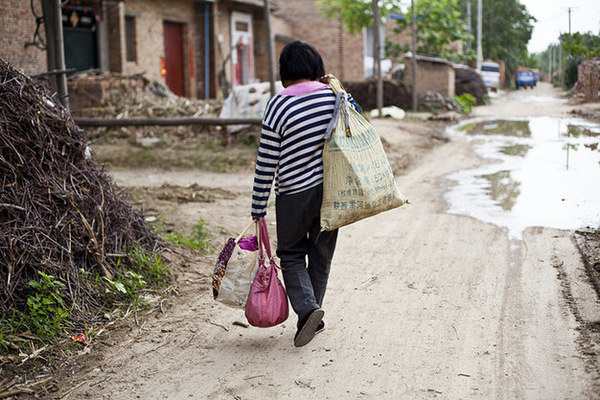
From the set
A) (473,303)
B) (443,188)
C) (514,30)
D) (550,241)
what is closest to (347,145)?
(473,303)

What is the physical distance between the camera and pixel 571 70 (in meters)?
8.66

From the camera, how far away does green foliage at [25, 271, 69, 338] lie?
3987mm

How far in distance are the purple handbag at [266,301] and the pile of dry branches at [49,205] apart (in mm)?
1283

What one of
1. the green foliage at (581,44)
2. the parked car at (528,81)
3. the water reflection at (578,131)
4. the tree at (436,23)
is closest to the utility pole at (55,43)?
the green foliage at (581,44)

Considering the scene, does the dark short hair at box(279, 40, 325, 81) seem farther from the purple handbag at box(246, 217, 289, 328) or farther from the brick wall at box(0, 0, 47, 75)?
the brick wall at box(0, 0, 47, 75)

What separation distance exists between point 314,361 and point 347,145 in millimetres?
1228

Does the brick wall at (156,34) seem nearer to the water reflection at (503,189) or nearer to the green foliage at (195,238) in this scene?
the water reflection at (503,189)

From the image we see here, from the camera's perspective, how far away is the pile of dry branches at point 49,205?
4160 millimetres

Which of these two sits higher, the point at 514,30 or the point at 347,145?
the point at 514,30

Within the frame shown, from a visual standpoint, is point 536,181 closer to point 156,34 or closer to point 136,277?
point 136,277

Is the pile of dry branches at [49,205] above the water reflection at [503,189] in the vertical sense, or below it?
above

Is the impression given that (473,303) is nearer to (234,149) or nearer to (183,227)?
(183,227)

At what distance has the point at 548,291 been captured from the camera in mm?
4645

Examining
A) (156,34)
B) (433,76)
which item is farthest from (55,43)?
(433,76)
